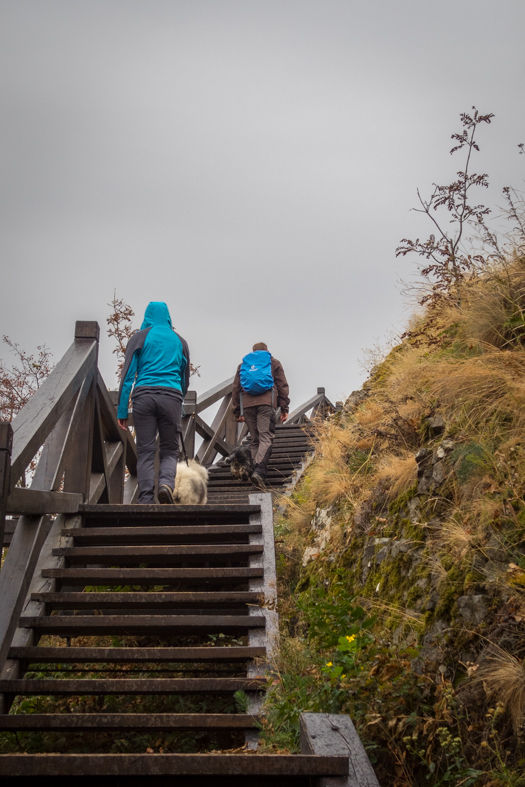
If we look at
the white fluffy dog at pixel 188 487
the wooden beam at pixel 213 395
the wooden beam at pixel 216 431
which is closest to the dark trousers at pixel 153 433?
the white fluffy dog at pixel 188 487

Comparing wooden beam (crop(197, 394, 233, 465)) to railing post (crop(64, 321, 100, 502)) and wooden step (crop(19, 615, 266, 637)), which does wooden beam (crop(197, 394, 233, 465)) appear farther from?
wooden step (crop(19, 615, 266, 637))

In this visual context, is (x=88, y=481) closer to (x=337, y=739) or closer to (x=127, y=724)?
(x=127, y=724)

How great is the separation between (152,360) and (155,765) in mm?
3708

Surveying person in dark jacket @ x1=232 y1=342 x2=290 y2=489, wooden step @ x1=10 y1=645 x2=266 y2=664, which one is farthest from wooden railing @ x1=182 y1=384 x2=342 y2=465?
wooden step @ x1=10 y1=645 x2=266 y2=664

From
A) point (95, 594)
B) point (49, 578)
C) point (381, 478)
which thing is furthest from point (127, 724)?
point (381, 478)

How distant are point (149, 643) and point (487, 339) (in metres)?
3.28

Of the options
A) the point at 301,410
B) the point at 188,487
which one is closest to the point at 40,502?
the point at 188,487

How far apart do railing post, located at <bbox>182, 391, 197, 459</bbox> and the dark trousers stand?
3.05 metres

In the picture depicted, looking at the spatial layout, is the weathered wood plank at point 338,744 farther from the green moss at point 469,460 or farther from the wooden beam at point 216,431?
the wooden beam at point 216,431

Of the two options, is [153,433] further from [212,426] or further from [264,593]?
[212,426]

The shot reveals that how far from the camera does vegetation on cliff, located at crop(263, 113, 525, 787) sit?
94.5 inches

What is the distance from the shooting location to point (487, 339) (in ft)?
13.8

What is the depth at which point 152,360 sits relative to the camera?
5.59m

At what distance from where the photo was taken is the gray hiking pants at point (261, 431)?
838cm
